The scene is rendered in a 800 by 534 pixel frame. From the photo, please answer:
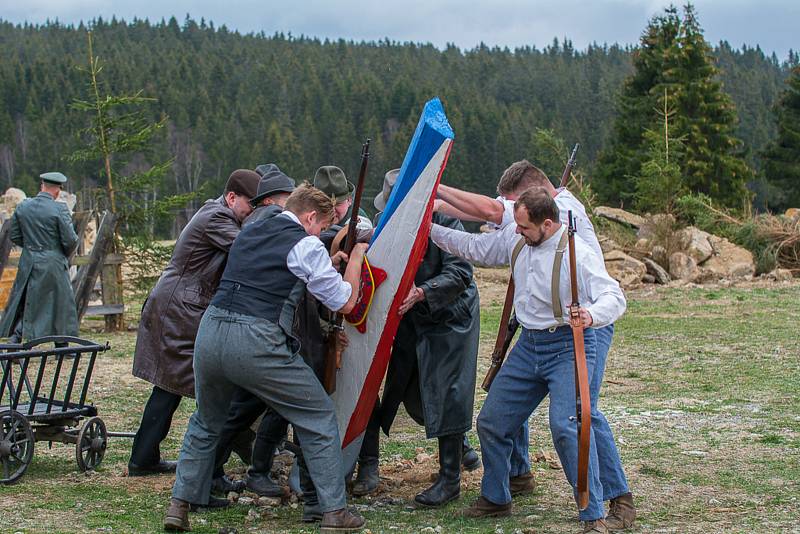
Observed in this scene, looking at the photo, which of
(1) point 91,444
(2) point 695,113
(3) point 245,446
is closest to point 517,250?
(3) point 245,446

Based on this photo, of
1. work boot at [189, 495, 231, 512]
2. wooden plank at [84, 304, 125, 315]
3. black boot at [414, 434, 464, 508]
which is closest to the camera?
work boot at [189, 495, 231, 512]

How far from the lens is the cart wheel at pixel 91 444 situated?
22.0 ft

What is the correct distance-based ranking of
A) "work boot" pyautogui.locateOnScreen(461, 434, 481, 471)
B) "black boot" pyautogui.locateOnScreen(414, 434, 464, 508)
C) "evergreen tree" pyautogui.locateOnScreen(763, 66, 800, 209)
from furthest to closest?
"evergreen tree" pyautogui.locateOnScreen(763, 66, 800, 209) → "work boot" pyautogui.locateOnScreen(461, 434, 481, 471) → "black boot" pyautogui.locateOnScreen(414, 434, 464, 508)

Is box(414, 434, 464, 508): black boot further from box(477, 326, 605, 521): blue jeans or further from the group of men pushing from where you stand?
box(477, 326, 605, 521): blue jeans

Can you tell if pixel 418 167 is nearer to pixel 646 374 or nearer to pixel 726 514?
pixel 726 514

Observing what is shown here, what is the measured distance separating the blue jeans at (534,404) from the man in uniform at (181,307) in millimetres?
1985

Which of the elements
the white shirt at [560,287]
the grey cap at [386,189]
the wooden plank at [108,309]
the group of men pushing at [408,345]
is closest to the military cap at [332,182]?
the group of men pushing at [408,345]

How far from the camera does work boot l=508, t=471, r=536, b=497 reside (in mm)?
6234

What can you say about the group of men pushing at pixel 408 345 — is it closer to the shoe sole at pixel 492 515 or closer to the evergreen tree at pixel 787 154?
the shoe sole at pixel 492 515

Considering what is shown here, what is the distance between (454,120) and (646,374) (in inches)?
3206

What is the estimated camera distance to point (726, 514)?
18.7 ft

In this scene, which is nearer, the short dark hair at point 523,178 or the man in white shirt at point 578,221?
the man in white shirt at point 578,221

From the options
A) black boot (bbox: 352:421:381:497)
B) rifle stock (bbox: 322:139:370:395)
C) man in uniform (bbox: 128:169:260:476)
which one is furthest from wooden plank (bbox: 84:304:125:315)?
rifle stock (bbox: 322:139:370:395)

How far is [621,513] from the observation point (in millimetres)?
5484
